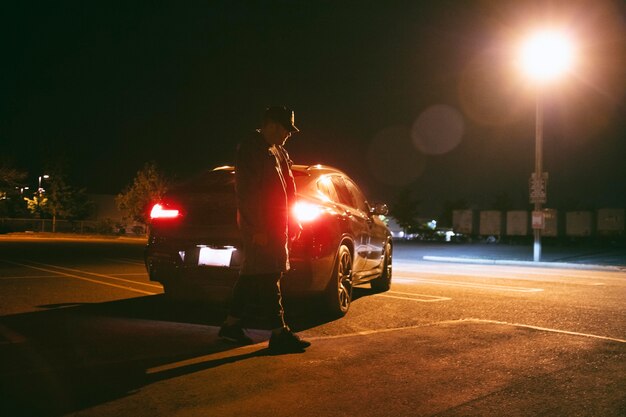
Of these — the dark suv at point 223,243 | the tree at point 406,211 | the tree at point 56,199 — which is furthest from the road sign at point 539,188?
the tree at point 406,211

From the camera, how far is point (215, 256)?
5973 millimetres

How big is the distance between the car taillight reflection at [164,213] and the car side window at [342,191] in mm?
2220

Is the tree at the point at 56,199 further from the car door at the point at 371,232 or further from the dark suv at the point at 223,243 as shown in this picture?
the dark suv at the point at 223,243

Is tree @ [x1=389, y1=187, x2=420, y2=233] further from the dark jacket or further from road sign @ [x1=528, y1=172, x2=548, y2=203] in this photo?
the dark jacket

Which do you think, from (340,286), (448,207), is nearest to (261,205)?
(340,286)

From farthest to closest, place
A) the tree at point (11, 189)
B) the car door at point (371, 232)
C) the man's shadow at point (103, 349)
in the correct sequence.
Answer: the tree at point (11, 189) → the car door at point (371, 232) → the man's shadow at point (103, 349)

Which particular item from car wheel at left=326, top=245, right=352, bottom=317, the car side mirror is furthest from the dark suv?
the car side mirror

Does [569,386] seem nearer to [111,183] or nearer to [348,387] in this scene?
[348,387]

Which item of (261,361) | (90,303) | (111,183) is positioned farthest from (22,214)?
(261,361)

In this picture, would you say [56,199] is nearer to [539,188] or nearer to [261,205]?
[539,188]

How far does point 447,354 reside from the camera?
4883 millimetres

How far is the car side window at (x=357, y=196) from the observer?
8281mm

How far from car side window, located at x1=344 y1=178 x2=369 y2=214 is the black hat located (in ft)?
10.9

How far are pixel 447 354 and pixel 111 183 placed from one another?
74.5 m
